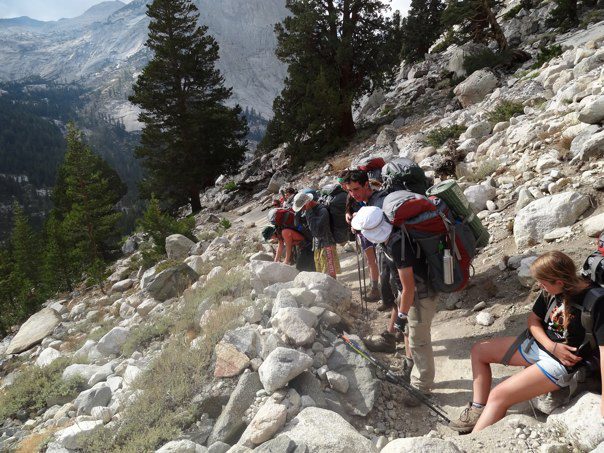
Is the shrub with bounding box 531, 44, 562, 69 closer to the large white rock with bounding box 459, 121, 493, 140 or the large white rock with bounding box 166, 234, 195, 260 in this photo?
the large white rock with bounding box 459, 121, 493, 140

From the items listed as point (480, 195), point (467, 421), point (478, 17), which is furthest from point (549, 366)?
point (478, 17)

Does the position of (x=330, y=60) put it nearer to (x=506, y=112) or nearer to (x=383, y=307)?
(x=506, y=112)

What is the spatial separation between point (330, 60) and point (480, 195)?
14061 mm

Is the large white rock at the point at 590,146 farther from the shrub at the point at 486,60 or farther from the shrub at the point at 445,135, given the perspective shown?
the shrub at the point at 486,60

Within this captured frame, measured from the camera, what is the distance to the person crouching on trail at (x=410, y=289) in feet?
11.5

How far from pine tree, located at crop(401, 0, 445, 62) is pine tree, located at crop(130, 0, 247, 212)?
17.8 m

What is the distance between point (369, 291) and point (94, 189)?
64.0 feet

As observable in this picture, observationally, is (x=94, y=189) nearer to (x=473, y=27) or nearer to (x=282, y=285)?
(x=282, y=285)

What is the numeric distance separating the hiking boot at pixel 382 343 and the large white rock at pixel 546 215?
2356 mm

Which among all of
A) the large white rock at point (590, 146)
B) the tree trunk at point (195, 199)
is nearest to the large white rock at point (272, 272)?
the large white rock at point (590, 146)

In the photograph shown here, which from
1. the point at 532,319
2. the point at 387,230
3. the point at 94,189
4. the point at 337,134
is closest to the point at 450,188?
the point at 387,230

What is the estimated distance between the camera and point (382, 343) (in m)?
4.71

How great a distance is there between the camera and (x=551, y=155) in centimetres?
656

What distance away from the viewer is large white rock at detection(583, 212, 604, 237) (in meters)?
4.57
